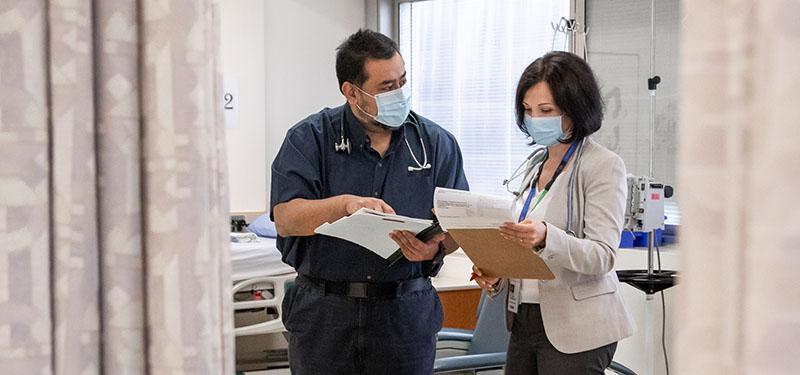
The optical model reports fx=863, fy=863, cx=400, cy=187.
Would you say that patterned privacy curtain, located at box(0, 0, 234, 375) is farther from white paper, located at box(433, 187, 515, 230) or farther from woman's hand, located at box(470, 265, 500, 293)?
woman's hand, located at box(470, 265, 500, 293)

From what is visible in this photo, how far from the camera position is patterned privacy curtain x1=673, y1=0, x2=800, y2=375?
53 cm

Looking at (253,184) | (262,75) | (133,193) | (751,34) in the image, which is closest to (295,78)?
(262,75)

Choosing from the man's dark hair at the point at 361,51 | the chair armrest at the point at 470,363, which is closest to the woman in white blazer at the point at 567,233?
the man's dark hair at the point at 361,51

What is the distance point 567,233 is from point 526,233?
177 mm

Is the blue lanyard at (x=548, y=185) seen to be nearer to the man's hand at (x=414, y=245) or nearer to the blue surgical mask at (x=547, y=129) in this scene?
the blue surgical mask at (x=547, y=129)

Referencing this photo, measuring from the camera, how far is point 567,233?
2.20 meters

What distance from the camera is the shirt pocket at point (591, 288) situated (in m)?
2.16

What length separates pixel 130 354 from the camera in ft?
3.16

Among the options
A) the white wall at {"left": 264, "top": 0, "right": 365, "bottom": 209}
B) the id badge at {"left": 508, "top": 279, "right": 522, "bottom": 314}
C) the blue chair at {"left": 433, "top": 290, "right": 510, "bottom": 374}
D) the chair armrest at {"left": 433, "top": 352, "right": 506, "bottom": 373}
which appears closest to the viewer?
the id badge at {"left": 508, "top": 279, "right": 522, "bottom": 314}

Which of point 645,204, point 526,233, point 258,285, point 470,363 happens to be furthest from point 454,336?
point 526,233

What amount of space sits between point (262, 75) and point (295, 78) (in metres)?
0.28

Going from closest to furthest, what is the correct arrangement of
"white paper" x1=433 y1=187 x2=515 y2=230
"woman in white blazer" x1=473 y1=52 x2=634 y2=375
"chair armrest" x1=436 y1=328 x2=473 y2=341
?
1. "white paper" x1=433 y1=187 x2=515 y2=230
2. "woman in white blazer" x1=473 y1=52 x2=634 y2=375
3. "chair armrest" x1=436 y1=328 x2=473 y2=341

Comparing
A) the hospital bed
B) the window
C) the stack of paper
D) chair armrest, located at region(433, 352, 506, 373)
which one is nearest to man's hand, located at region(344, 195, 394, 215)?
the stack of paper

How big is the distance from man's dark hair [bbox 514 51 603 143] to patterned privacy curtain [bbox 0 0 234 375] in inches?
56.9
